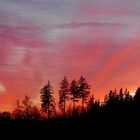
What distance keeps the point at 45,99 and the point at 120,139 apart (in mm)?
73556

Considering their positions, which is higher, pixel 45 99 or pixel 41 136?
pixel 45 99

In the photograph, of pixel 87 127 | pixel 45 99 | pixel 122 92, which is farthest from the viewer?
pixel 45 99

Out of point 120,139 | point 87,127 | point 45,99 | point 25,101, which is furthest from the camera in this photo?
point 25,101

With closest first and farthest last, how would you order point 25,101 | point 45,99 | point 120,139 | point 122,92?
1. point 120,139
2. point 122,92
3. point 45,99
4. point 25,101

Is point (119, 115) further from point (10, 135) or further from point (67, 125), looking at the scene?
point (10, 135)

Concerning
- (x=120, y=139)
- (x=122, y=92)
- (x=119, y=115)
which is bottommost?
(x=120, y=139)

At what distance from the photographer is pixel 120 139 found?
4097 inches

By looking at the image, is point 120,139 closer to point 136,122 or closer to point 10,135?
point 136,122

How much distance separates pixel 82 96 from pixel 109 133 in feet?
225

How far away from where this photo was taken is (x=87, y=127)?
112m

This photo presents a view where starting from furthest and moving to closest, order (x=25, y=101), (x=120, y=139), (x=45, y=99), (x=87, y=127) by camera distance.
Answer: (x=25, y=101)
(x=45, y=99)
(x=87, y=127)
(x=120, y=139)

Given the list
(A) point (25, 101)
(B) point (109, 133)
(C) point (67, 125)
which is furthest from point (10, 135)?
(A) point (25, 101)

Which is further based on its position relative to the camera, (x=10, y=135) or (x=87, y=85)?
(x=87, y=85)

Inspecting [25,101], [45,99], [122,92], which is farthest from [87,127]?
[25,101]
